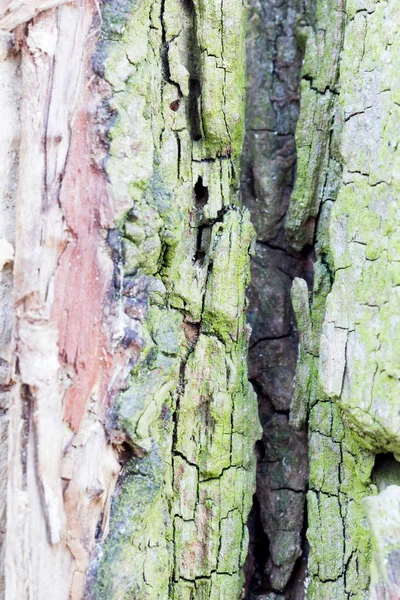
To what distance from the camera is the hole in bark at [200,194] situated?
1.59 metres

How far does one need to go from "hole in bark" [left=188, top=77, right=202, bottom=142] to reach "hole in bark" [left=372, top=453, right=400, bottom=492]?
849mm

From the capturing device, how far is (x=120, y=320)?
1.39 metres

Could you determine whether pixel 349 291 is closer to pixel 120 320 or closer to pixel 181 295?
pixel 181 295

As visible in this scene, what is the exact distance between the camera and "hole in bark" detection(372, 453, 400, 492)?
4.87ft

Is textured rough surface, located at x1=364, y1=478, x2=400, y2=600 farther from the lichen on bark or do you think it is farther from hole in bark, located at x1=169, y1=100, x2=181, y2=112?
hole in bark, located at x1=169, y1=100, x2=181, y2=112

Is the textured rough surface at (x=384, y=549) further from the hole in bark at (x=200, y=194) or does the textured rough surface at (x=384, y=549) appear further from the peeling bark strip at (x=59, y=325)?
the hole in bark at (x=200, y=194)

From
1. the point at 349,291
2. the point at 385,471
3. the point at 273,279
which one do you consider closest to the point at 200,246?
the point at 273,279

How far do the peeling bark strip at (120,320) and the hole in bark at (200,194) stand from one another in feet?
0.14

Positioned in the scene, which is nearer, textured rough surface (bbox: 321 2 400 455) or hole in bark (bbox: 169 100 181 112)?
textured rough surface (bbox: 321 2 400 455)

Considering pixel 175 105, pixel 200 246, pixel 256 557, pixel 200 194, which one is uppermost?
pixel 175 105

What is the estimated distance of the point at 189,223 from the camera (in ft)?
5.16

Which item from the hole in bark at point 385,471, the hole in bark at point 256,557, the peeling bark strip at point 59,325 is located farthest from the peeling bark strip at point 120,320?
the hole in bark at point 385,471

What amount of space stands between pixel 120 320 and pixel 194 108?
0.55 meters

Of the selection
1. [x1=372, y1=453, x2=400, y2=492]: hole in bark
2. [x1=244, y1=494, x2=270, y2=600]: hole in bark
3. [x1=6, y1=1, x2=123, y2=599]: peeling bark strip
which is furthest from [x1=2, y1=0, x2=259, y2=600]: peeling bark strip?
[x1=372, y1=453, x2=400, y2=492]: hole in bark
